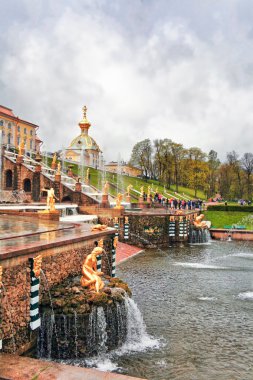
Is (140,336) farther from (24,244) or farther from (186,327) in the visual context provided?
(24,244)

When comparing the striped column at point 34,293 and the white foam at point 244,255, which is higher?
the striped column at point 34,293

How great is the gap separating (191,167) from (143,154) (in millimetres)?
10550

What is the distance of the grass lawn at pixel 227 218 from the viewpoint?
140 feet

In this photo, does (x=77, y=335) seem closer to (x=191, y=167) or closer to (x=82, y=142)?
(x=191, y=167)

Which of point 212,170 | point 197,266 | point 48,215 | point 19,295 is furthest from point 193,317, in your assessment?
point 212,170

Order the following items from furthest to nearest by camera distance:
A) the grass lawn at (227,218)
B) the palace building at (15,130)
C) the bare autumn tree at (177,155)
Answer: the bare autumn tree at (177,155) → the palace building at (15,130) → the grass lawn at (227,218)

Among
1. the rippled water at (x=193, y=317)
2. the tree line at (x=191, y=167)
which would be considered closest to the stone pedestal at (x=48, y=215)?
the rippled water at (x=193, y=317)

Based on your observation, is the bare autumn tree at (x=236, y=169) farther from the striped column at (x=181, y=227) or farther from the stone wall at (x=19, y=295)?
the stone wall at (x=19, y=295)

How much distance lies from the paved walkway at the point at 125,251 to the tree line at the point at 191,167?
Result: 154 ft

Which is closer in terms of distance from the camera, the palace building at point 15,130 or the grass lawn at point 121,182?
the grass lawn at point 121,182

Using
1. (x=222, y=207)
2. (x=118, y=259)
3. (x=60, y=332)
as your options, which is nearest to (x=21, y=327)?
(x=60, y=332)

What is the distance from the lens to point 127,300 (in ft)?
36.6

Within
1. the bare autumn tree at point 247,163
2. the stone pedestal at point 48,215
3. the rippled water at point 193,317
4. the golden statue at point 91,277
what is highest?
the bare autumn tree at point 247,163

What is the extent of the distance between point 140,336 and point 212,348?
203 cm
